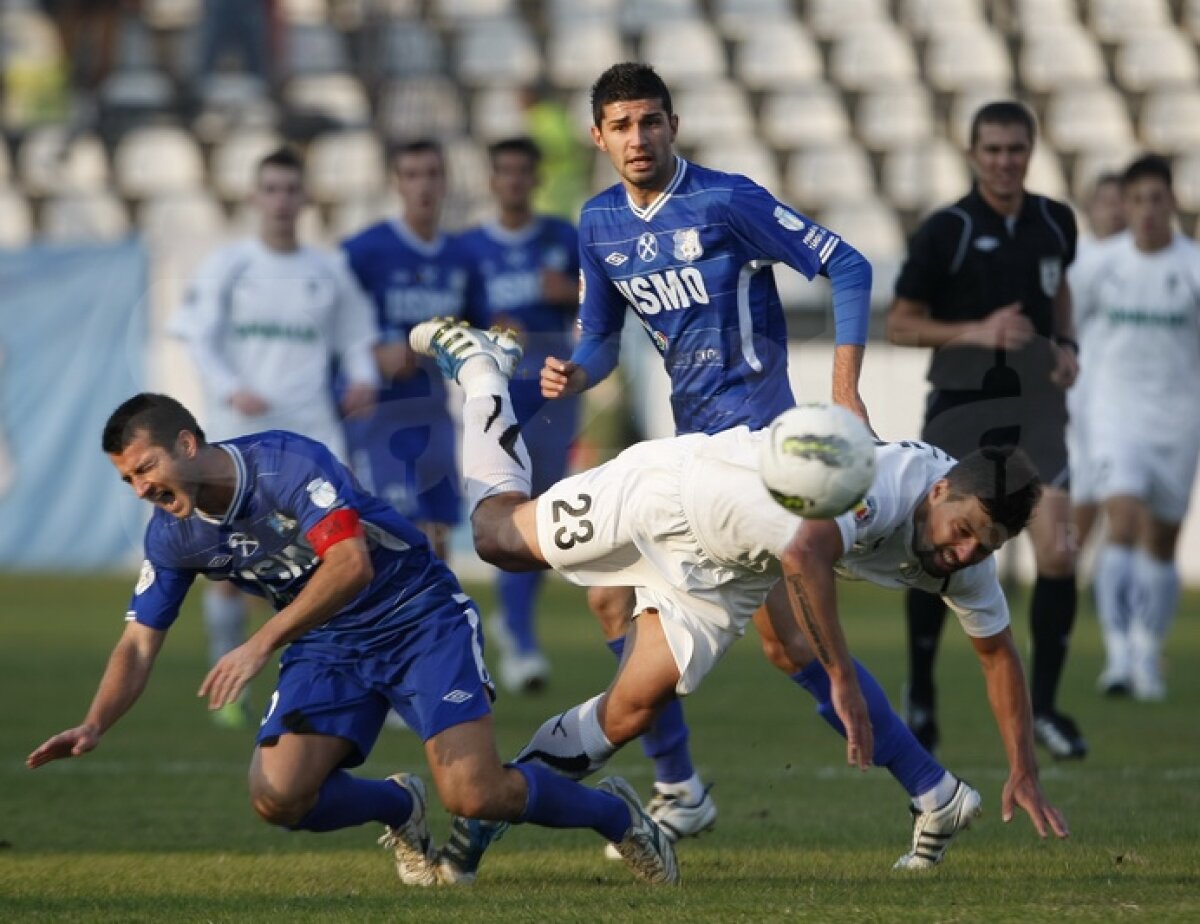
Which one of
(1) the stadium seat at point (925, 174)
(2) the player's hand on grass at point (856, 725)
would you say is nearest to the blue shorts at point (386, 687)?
(2) the player's hand on grass at point (856, 725)

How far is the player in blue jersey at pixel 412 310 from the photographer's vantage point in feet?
31.0

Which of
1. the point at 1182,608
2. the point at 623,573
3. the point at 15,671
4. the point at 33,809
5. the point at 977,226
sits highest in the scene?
the point at 977,226

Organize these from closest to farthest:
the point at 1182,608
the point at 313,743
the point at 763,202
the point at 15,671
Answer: the point at 313,743
the point at 763,202
the point at 15,671
the point at 1182,608

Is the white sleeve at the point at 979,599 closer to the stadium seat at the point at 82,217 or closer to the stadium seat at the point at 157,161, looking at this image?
the stadium seat at the point at 82,217

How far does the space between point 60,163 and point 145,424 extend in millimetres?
16876

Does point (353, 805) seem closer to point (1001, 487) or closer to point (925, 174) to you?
point (1001, 487)

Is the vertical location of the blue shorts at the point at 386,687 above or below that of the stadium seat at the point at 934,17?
below

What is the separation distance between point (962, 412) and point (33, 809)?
3.54m

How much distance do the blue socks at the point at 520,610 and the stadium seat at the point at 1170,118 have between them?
41.4 feet

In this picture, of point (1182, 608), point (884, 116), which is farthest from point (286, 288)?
point (884, 116)

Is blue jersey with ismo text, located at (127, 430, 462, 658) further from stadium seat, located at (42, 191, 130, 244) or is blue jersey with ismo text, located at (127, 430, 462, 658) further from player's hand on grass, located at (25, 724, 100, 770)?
stadium seat, located at (42, 191, 130, 244)

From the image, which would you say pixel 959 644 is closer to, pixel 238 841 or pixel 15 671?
pixel 15 671

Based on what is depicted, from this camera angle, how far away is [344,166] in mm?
20750

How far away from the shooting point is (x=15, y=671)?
1073 cm
